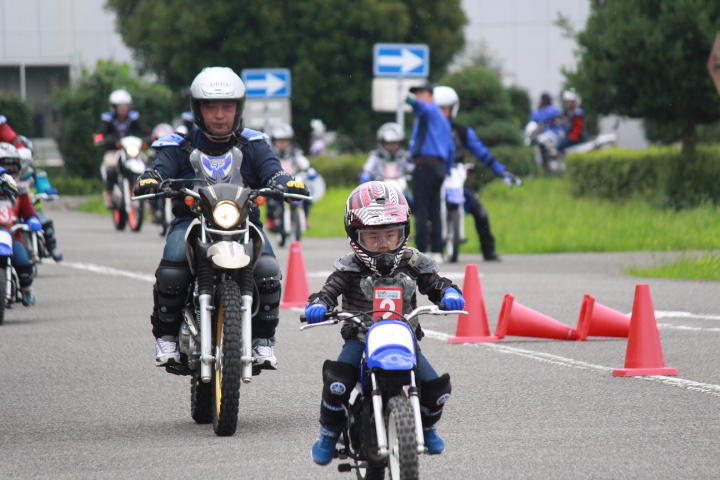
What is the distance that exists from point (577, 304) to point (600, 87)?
1328 centimetres

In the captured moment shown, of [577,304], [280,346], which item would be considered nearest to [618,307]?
[577,304]

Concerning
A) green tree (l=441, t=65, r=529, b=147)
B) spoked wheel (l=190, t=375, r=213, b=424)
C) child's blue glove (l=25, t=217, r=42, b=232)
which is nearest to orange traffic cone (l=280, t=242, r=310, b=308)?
child's blue glove (l=25, t=217, r=42, b=232)

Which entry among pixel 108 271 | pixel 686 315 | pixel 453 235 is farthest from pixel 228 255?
pixel 453 235

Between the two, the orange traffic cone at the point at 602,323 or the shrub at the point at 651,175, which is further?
the shrub at the point at 651,175

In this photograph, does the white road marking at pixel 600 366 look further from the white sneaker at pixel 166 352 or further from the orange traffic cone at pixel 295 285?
the white sneaker at pixel 166 352

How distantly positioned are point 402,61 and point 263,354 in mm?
18169

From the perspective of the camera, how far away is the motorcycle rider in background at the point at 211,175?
8445mm

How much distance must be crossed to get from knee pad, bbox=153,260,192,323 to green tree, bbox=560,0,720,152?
18.0 m

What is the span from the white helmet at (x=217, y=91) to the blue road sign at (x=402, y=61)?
677 inches

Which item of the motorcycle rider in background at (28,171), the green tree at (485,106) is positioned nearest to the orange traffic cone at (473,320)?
the motorcycle rider in background at (28,171)

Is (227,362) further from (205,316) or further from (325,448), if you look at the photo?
(325,448)

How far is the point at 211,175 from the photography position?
28.5 feet

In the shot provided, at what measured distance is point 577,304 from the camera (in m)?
14.4

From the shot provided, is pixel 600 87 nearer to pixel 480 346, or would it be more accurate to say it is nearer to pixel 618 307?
pixel 618 307
